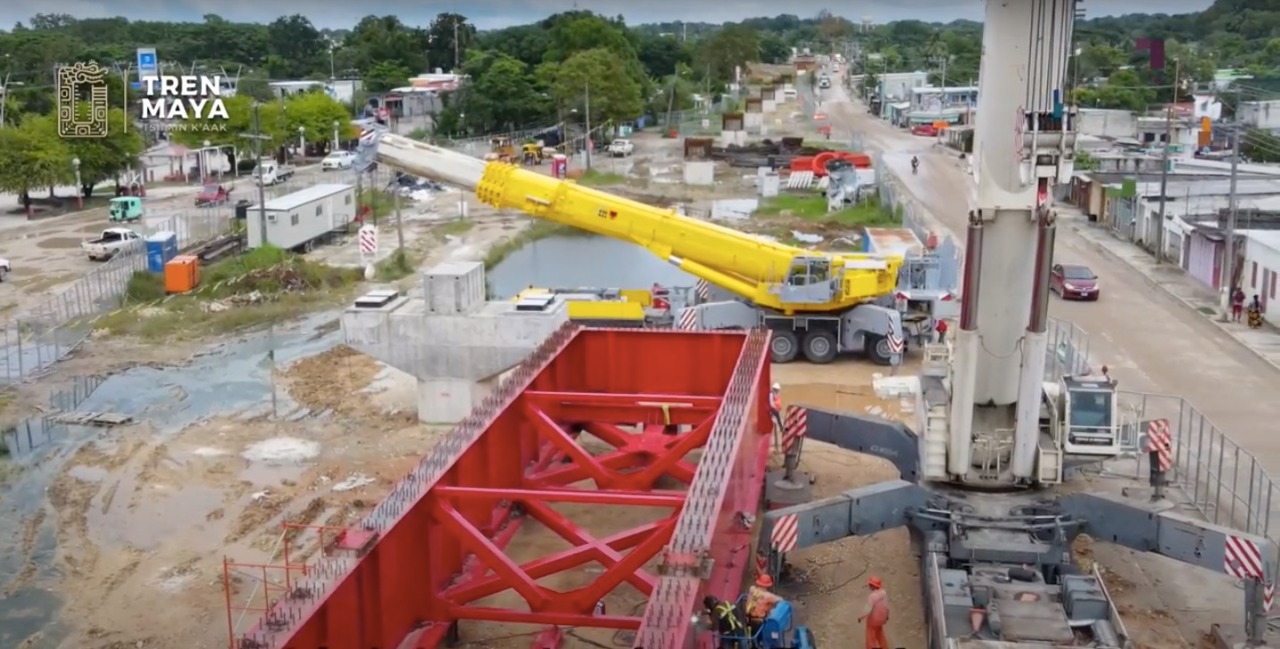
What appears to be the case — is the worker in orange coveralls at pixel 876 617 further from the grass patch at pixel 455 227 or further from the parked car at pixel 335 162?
the parked car at pixel 335 162

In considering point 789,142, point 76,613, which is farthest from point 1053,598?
point 789,142

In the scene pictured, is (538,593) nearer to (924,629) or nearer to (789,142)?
(924,629)

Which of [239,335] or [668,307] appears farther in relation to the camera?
[239,335]

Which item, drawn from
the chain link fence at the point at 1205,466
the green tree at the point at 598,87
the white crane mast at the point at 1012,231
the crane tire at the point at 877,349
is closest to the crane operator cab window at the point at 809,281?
the crane tire at the point at 877,349

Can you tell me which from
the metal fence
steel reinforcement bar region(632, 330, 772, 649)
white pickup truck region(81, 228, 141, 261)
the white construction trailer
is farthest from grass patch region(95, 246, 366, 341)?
steel reinforcement bar region(632, 330, 772, 649)

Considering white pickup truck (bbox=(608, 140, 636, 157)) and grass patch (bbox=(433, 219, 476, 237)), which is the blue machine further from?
white pickup truck (bbox=(608, 140, 636, 157))
